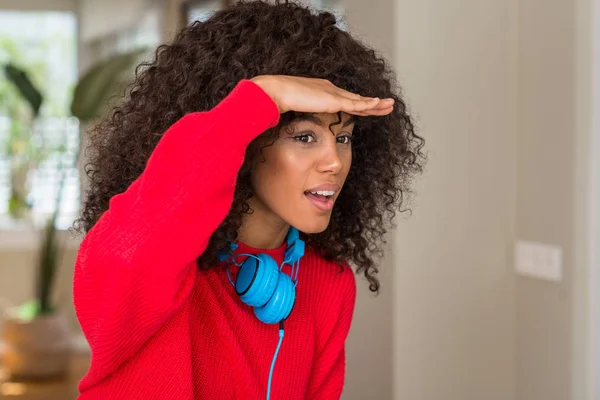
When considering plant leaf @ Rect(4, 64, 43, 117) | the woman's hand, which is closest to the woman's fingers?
the woman's hand

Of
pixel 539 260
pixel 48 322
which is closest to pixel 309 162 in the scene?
pixel 539 260

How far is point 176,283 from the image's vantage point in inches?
53.7

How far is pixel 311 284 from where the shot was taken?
1.82 meters

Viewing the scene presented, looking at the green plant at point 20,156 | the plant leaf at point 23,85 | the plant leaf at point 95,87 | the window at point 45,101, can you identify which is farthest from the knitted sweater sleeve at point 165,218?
the window at point 45,101

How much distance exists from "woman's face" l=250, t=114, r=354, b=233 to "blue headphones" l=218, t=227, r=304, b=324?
0.34 feet

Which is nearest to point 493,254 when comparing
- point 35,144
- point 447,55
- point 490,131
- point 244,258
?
point 490,131

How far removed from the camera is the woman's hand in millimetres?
1396

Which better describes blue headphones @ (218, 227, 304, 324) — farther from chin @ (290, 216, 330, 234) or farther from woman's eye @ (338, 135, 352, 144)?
woman's eye @ (338, 135, 352, 144)

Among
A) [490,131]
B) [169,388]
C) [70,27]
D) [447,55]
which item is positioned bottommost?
[169,388]

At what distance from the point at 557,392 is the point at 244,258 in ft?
4.70

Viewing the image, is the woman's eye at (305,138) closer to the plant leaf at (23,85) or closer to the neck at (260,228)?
the neck at (260,228)

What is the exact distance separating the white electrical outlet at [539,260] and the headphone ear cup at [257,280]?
4.30 ft

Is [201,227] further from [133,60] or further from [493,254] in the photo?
[133,60]

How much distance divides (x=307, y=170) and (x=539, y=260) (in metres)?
1.44
